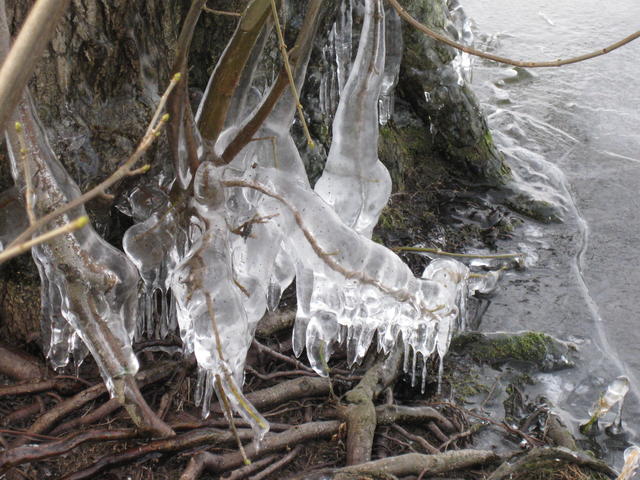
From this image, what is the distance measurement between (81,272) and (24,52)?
1440mm

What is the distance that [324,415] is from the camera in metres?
2.94

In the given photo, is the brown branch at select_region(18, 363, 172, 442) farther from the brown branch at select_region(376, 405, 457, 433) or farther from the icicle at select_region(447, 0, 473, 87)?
the icicle at select_region(447, 0, 473, 87)

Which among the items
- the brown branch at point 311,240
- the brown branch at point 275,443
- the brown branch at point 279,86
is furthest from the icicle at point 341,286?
the brown branch at point 275,443

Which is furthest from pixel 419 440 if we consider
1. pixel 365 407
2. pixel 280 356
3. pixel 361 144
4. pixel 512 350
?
pixel 361 144

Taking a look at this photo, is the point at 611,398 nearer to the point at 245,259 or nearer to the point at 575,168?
the point at 245,259

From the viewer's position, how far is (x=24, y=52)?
98cm

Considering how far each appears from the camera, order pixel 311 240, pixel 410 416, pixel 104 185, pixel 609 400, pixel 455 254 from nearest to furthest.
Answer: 1. pixel 104 185
2. pixel 311 240
3. pixel 410 416
4. pixel 609 400
5. pixel 455 254

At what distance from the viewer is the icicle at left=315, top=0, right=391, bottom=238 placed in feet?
9.27

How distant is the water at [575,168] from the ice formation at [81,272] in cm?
219

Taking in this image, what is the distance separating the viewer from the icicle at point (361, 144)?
111 inches

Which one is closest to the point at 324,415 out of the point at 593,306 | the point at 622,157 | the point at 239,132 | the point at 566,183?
the point at 239,132

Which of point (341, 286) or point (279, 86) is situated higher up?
point (279, 86)

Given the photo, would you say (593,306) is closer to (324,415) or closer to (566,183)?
(566,183)

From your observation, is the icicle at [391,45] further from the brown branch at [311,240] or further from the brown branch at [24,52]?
the brown branch at [24,52]
